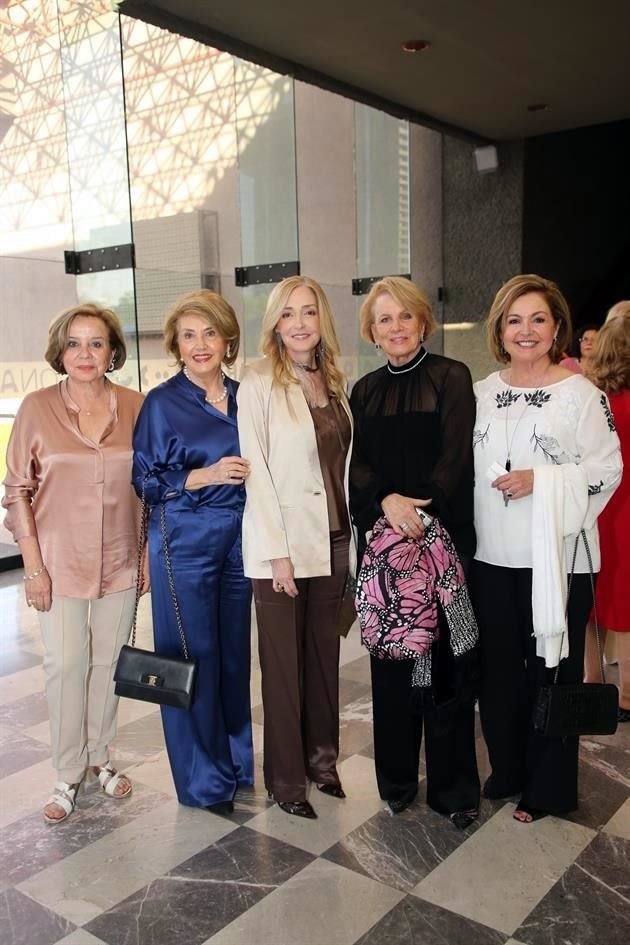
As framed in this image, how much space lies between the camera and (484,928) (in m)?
1.98

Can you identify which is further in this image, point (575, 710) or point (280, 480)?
point (280, 480)

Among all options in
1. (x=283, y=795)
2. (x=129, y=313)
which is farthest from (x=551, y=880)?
(x=129, y=313)

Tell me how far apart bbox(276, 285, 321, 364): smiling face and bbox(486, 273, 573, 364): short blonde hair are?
560 millimetres

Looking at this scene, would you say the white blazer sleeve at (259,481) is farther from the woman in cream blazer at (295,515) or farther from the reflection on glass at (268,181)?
the reflection on glass at (268,181)

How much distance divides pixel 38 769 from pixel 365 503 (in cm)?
168

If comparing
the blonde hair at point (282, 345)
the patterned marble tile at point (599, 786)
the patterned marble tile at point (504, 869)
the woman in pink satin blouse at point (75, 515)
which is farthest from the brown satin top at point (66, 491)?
the patterned marble tile at point (599, 786)

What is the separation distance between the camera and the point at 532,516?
233cm

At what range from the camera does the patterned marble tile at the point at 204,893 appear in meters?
2.00

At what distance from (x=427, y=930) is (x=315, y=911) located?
297 millimetres

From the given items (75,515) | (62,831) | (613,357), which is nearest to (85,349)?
(75,515)

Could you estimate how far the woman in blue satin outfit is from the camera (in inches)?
96.3

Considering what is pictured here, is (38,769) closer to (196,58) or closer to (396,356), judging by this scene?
(396,356)

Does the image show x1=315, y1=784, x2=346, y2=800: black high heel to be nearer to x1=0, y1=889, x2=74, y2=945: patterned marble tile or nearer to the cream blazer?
the cream blazer

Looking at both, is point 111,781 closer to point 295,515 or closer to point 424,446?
point 295,515
